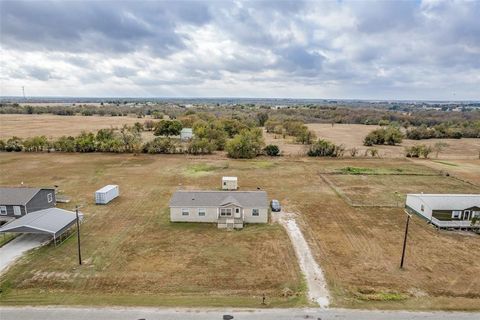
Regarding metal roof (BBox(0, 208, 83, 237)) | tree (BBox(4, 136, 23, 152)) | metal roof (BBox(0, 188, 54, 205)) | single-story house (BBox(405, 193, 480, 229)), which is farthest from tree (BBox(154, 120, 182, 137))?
single-story house (BBox(405, 193, 480, 229))

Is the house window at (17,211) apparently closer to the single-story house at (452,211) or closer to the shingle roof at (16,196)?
the shingle roof at (16,196)

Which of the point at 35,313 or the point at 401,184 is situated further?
the point at 401,184

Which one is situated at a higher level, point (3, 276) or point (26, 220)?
point (26, 220)

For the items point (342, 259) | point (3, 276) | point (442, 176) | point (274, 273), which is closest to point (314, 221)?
point (342, 259)

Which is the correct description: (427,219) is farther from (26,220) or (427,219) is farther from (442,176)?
(26,220)

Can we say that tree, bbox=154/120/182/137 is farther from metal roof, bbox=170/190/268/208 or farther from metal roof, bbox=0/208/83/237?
metal roof, bbox=0/208/83/237

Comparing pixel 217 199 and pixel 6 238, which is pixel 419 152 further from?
pixel 6 238
